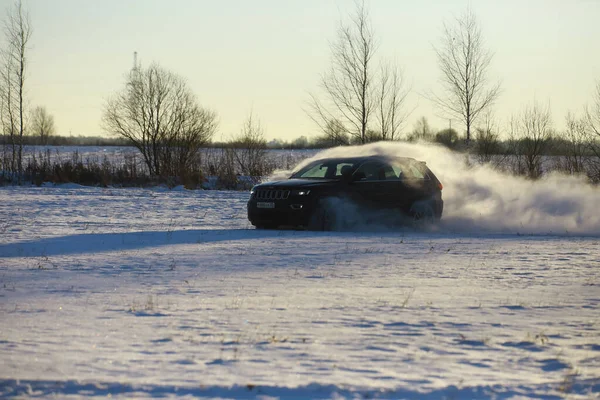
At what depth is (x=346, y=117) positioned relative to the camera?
97.3 feet

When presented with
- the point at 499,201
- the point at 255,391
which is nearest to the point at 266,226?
the point at 499,201

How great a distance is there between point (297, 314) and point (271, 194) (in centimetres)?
837

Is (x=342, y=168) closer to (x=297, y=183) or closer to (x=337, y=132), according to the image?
(x=297, y=183)

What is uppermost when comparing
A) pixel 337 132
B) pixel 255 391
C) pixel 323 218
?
pixel 337 132

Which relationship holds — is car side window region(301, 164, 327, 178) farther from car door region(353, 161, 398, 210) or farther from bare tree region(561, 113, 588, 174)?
bare tree region(561, 113, 588, 174)

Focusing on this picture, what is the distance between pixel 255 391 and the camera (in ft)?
15.7

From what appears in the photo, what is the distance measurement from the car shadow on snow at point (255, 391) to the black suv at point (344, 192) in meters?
10.4

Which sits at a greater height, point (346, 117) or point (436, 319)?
point (346, 117)

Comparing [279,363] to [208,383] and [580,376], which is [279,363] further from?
[580,376]

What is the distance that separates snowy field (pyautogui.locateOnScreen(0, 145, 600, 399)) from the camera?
16.5 ft

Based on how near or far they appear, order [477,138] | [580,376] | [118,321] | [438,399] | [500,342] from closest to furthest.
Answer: [438,399]
[580,376]
[500,342]
[118,321]
[477,138]

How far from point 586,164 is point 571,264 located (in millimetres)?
22043

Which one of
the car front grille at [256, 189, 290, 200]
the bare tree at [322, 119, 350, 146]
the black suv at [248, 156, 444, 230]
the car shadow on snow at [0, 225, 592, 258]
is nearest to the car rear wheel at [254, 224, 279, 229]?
the black suv at [248, 156, 444, 230]

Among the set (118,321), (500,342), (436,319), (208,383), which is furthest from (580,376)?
(118,321)
